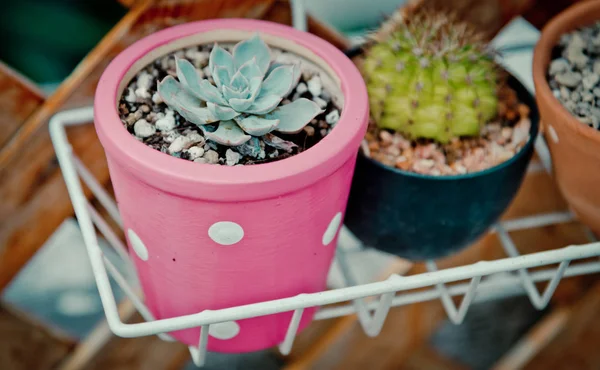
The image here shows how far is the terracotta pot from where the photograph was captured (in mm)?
537

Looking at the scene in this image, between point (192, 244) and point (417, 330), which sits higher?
point (192, 244)

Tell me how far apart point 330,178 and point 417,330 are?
70 cm

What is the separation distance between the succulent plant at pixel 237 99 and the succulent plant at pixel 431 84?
118mm

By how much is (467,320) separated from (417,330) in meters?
0.30

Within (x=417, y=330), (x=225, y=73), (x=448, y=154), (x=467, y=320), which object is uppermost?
(x=225, y=73)

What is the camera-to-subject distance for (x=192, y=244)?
49 centimetres

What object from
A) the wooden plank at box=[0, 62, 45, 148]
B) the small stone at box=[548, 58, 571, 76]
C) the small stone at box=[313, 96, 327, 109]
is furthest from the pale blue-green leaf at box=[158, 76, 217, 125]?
the small stone at box=[548, 58, 571, 76]

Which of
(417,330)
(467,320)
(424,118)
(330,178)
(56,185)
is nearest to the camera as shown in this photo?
(330,178)

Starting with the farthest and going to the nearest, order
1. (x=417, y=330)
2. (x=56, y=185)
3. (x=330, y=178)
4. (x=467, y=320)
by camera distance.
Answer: (x=467, y=320)
(x=417, y=330)
(x=56, y=185)
(x=330, y=178)

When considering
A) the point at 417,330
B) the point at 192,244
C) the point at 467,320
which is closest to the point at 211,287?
the point at 192,244

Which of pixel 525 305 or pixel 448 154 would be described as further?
pixel 525 305

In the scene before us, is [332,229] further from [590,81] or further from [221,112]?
[590,81]

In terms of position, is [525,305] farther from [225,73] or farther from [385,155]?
[225,73]

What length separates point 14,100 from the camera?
0.67 m
